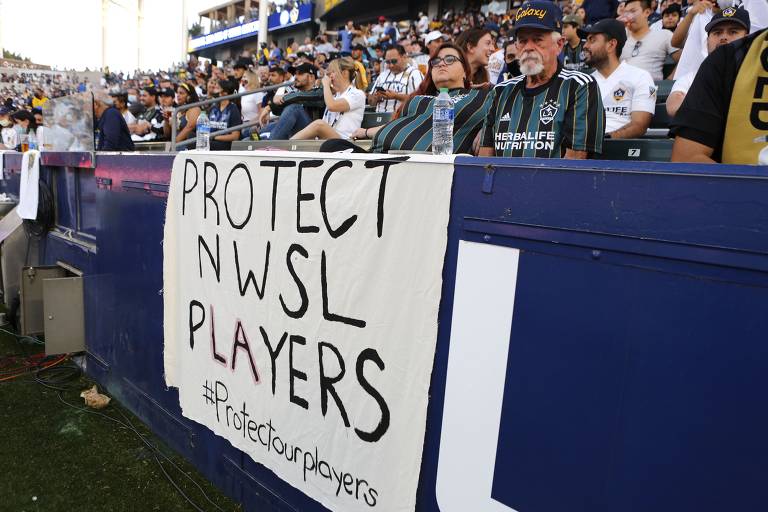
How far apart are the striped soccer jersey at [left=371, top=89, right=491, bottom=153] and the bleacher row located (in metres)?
0.51

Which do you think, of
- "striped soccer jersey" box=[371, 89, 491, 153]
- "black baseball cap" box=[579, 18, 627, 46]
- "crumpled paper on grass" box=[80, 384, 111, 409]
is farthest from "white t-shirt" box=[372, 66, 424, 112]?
"crumpled paper on grass" box=[80, 384, 111, 409]

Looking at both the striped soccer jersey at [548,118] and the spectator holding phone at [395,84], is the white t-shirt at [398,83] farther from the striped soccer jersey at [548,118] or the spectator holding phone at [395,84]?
the striped soccer jersey at [548,118]

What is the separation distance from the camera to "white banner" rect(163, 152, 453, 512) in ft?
6.57

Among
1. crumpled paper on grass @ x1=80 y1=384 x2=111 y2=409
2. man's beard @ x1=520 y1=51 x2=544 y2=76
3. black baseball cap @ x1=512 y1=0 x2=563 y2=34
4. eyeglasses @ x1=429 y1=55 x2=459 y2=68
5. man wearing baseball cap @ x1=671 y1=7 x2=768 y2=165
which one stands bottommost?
crumpled paper on grass @ x1=80 y1=384 x2=111 y2=409

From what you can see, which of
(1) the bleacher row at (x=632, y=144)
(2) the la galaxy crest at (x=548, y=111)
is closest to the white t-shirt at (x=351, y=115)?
(1) the bleacher row at (x=632, y=144)

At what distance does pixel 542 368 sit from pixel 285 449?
138 cm

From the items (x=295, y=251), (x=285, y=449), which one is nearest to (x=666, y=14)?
(x=295, y=251)

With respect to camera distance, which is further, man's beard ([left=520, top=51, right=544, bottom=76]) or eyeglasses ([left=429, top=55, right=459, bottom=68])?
eyeglasses ([left=429, top=55, right=459, bottom=68])

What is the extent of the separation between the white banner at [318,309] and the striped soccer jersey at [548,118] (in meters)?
0.85

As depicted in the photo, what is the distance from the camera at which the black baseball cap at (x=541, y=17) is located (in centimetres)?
267

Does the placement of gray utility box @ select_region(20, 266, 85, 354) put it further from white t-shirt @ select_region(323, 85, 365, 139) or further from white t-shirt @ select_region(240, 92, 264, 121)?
white t-shirt @ select_region(240, 92, 264, 121)

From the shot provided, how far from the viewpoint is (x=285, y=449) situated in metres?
2.56

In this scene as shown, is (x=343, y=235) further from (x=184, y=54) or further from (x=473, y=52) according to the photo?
(x=184, y=54)

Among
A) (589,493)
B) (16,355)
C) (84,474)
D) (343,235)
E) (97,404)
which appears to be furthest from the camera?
(16,355)
